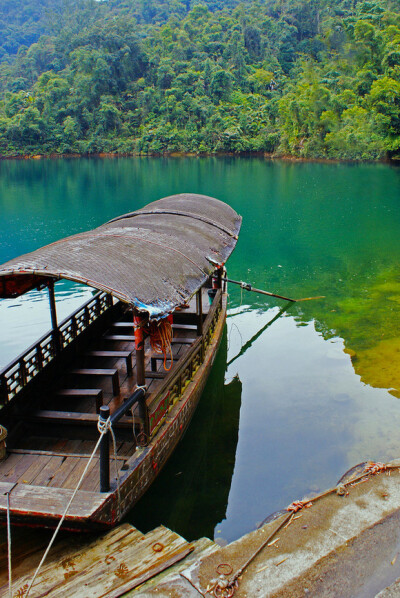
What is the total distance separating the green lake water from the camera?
5.35 m

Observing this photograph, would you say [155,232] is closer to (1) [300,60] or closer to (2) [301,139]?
(2) [301,139]

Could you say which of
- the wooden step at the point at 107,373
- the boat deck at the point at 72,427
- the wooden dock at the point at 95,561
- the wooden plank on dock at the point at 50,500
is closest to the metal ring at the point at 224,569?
the wooden dock at the point at 95,561

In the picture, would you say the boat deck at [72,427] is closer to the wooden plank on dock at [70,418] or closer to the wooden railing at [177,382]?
the wooden plank on dock at [70,418]

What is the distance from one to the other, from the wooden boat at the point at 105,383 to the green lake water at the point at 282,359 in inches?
28.7

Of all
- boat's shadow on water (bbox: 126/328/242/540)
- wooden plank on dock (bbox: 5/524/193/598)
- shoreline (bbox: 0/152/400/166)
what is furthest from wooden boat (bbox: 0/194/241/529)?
shoreline (bbox: 0/152/400/166)

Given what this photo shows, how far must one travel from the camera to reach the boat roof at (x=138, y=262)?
13.1 feet

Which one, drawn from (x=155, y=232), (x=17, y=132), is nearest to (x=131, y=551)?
(x=155, y=232)

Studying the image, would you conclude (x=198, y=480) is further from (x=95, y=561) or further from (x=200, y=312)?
(x=200, y=312)

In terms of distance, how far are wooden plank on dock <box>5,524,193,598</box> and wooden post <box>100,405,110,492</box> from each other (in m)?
0.47

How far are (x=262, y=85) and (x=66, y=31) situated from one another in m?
32.5

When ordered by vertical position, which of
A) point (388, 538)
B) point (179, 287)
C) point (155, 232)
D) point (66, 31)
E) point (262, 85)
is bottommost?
point (388, 538)

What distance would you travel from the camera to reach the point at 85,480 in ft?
13.7

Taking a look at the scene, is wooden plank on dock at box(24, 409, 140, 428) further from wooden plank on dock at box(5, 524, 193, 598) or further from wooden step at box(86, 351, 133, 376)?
wooden step at box(86, 351, 133, 376)

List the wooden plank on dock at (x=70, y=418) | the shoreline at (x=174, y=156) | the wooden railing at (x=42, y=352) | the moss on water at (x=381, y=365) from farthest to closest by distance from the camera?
the shoreline at (x=174, y=156) → the moss on water at (x=381, y=365) → the wooden railing at (x=42, y=352) → the wooden plank on dock at (x=70, y=418)
